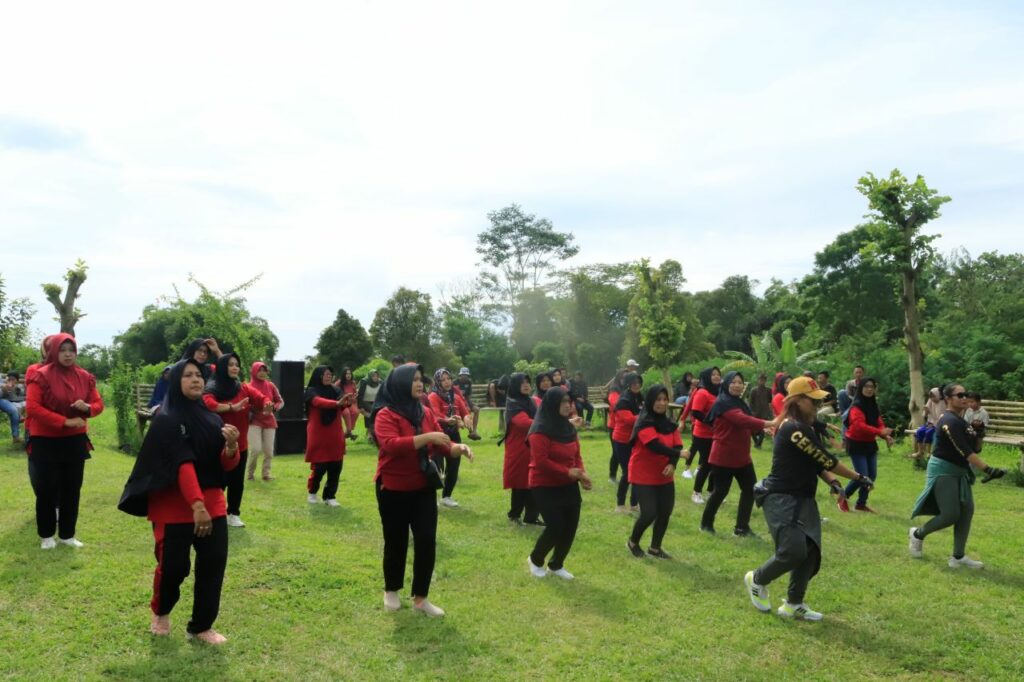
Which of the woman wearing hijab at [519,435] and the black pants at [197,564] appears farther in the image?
the woman wearing hijab at [519,435]

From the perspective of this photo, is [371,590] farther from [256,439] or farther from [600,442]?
[600,442]

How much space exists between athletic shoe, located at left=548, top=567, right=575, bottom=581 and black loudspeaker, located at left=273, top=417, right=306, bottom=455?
39.4ft

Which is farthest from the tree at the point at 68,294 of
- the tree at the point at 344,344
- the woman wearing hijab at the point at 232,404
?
the woman wearing hijab at the point at 232,404

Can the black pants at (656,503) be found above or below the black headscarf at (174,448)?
below

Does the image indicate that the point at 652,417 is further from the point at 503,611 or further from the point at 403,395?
the point at 403,395

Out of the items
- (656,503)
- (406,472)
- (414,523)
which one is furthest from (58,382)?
(656,503)

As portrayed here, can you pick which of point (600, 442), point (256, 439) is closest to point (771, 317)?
point (600, 442)

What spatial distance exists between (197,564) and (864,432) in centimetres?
864

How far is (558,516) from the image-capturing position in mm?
7375

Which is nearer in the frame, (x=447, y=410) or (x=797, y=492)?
(x=797, y=492)

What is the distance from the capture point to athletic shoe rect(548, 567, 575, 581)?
7.46 m

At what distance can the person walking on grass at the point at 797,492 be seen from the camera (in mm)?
6211

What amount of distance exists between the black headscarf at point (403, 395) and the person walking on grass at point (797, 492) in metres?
2.86

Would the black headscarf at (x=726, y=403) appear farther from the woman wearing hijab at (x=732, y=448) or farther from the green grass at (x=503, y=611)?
the green grass at (x=503, y=611)
